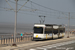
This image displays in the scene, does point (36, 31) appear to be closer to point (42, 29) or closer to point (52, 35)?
point (42, 29)

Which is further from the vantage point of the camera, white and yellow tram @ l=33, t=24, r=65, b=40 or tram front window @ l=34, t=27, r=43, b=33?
tram front window @ l=34, t=27, r=43, b=33

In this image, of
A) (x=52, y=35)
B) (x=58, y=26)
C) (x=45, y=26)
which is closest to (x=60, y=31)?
(x=58, y=26)

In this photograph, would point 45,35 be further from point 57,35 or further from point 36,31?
point 57,35

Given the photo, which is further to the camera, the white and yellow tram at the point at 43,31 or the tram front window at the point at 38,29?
the tram front window at the point at 38,29

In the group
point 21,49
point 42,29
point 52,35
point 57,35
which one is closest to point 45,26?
point 42,29

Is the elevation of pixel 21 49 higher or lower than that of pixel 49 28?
lower

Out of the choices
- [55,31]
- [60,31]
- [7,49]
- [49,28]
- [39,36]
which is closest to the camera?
[7,49]

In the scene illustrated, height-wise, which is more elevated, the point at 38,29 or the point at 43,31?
the point at 38,29

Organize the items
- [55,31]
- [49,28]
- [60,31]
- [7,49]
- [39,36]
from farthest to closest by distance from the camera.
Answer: [60,31], [55,31], [49,28], [39,36], [7,49]

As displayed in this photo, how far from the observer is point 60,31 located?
39688 mm

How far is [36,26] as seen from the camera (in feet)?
107

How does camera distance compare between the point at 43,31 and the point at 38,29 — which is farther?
the point at 38,29

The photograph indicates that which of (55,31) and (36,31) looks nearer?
(36,31)

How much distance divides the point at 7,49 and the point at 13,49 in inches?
28.9
